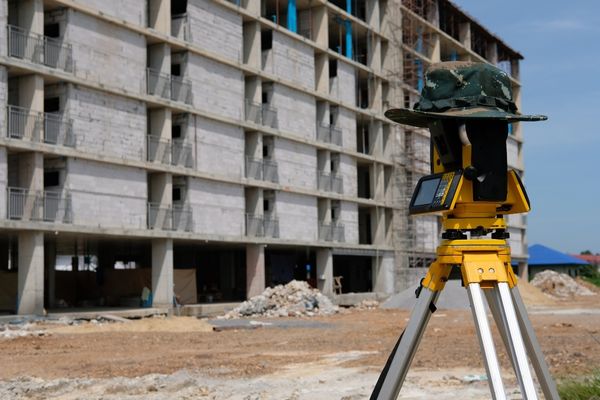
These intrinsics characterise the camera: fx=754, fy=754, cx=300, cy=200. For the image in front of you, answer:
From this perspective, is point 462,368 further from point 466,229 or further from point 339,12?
point 339,12

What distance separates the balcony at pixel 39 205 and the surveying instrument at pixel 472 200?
2324 cm

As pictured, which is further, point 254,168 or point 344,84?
point 344,84

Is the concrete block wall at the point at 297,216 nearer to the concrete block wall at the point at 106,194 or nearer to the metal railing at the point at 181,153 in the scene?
the metal railing at the point at 181,153

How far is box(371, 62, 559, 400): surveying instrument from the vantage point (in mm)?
3457

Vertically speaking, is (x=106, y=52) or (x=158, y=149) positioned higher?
(x=106, y=52)

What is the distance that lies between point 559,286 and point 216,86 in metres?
33.7

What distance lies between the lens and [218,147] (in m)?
33.6

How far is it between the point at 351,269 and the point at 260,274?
1635cm

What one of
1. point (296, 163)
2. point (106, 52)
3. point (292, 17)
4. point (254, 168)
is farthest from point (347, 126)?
point (106, 52)

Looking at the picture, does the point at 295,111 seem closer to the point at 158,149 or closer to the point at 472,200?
the point at 158,149

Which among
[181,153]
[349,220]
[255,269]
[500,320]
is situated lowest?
[255,269]

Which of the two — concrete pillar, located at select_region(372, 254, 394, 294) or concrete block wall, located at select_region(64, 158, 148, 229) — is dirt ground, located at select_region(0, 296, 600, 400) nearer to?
concrete block wall, located at select_region(64, 158, 148, 229)

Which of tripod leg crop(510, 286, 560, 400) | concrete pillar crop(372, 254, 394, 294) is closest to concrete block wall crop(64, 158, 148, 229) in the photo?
concrete pillar crop(372, 254, 394, 294)

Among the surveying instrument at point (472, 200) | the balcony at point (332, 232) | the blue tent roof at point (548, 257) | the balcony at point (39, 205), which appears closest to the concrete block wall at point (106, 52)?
the balcony at point (39, 205)
